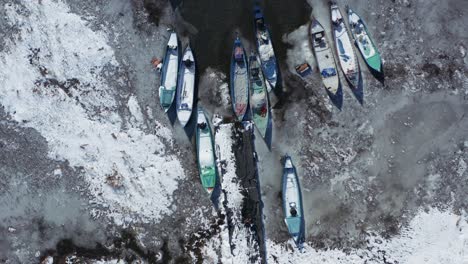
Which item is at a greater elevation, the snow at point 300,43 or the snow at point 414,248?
the snow at point 300,43

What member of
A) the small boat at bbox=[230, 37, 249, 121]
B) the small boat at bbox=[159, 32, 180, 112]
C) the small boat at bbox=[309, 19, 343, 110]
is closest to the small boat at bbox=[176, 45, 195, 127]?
the small boat at bbox=[159, 32, 180, 112]

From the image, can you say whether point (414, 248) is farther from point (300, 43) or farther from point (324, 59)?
point (300, 43)

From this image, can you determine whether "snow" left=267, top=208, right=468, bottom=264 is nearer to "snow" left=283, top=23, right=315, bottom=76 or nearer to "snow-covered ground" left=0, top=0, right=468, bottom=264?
"snow-covered ground" left=0, top=0, right=468, bottom=264

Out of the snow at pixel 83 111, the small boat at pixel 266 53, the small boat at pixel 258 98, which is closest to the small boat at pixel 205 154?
the snow at pixel 83 111

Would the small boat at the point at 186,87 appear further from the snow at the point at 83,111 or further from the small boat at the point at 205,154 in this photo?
the snow at the point at 83,111

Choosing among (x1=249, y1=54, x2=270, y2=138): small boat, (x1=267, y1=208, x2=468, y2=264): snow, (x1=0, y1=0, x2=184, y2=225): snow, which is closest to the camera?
(x1=267, y1=208, x2=468, y2=264): snow

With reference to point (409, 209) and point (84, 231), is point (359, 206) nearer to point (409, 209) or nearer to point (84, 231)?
point (409, 209)
